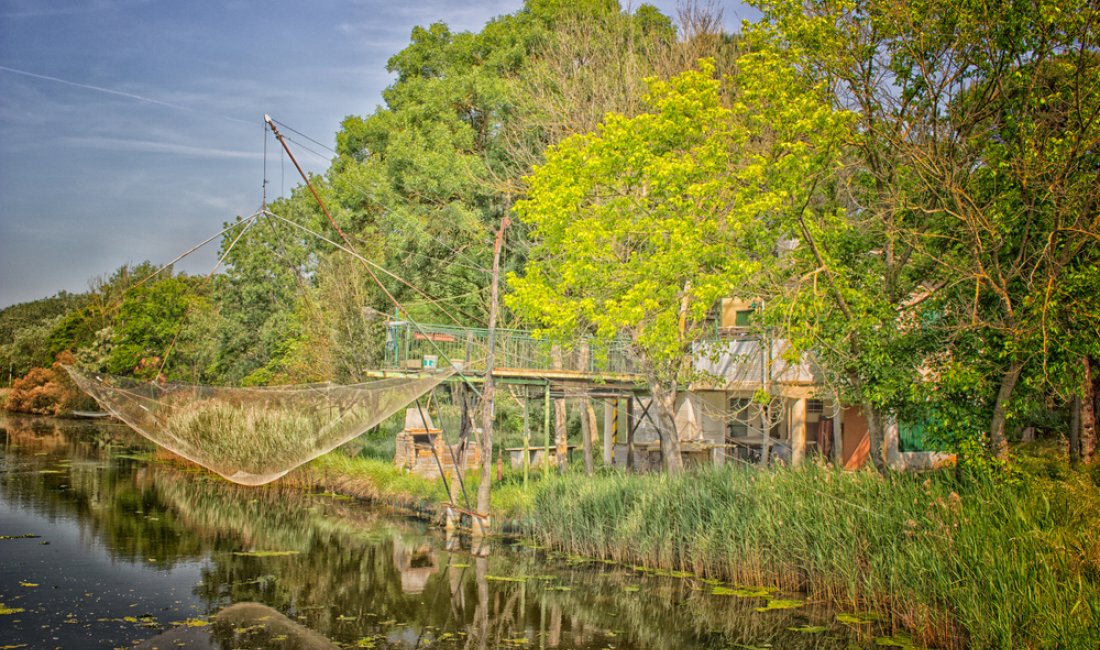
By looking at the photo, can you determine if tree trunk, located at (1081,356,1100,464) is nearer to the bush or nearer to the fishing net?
the fishing net

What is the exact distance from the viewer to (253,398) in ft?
58.3

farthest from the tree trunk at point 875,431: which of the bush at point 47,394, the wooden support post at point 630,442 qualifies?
the bush at point 47,394

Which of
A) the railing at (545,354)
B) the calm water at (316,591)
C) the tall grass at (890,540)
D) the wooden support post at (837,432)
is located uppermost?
the railing at (545,354)

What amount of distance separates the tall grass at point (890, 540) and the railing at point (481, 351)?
4.82 meters

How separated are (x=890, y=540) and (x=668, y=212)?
8150 mm

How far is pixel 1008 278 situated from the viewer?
12.1 m

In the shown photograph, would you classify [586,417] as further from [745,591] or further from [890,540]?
[890,540]

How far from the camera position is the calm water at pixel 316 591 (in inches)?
452

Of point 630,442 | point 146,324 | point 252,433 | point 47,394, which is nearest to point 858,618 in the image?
point 630,442

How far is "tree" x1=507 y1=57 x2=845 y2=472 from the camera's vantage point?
1625cm

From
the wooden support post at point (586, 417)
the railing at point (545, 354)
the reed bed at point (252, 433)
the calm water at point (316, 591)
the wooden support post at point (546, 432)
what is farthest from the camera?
the wooden support post at point (586, 417)

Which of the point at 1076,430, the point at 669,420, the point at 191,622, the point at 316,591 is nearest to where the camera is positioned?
the point at 191,622

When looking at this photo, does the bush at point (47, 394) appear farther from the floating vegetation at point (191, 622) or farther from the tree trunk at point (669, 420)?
the floating vegetation at point (191, 622)

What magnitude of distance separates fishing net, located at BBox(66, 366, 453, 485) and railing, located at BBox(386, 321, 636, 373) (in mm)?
2991
